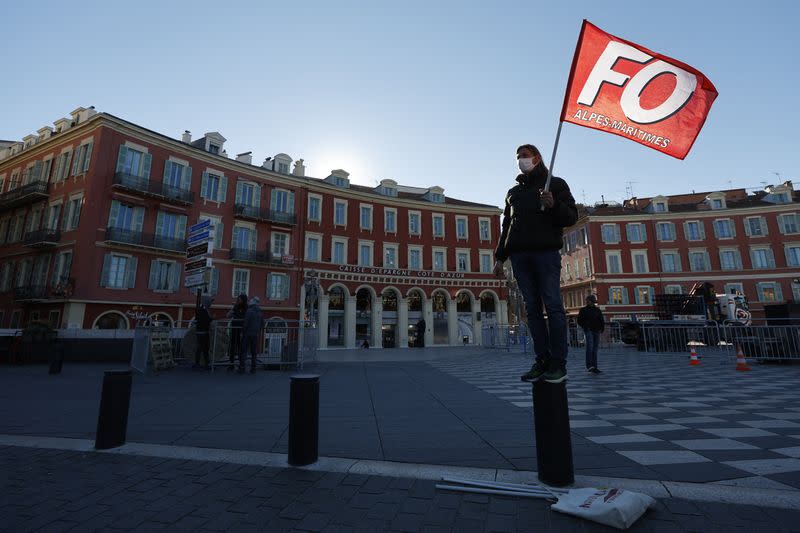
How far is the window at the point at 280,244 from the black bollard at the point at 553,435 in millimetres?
27717

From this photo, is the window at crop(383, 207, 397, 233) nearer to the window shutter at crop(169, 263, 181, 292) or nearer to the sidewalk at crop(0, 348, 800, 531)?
the window shutter at crop(169, 263, 181, 292)

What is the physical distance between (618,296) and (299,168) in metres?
32.6

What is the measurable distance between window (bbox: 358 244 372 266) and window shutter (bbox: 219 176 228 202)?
10.4 m

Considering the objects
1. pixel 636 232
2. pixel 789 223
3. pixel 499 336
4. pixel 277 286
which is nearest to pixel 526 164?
pixel 499 336

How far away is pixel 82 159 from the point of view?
73.6 feet

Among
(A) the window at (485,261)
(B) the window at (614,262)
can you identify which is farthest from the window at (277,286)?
(B) the window at (614,262)

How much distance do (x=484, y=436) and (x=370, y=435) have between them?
1119 mm

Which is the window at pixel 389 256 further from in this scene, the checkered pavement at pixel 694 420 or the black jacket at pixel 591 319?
the checkered pavement at pixel 694 420

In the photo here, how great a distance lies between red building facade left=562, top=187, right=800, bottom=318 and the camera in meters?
38.1

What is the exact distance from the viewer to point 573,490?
2355 mm

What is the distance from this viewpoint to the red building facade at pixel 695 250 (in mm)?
38062

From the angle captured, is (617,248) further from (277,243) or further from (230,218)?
(230,218)

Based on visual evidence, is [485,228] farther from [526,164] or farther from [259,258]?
[526,164]

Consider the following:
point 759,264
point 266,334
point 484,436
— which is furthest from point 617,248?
point 484,436
